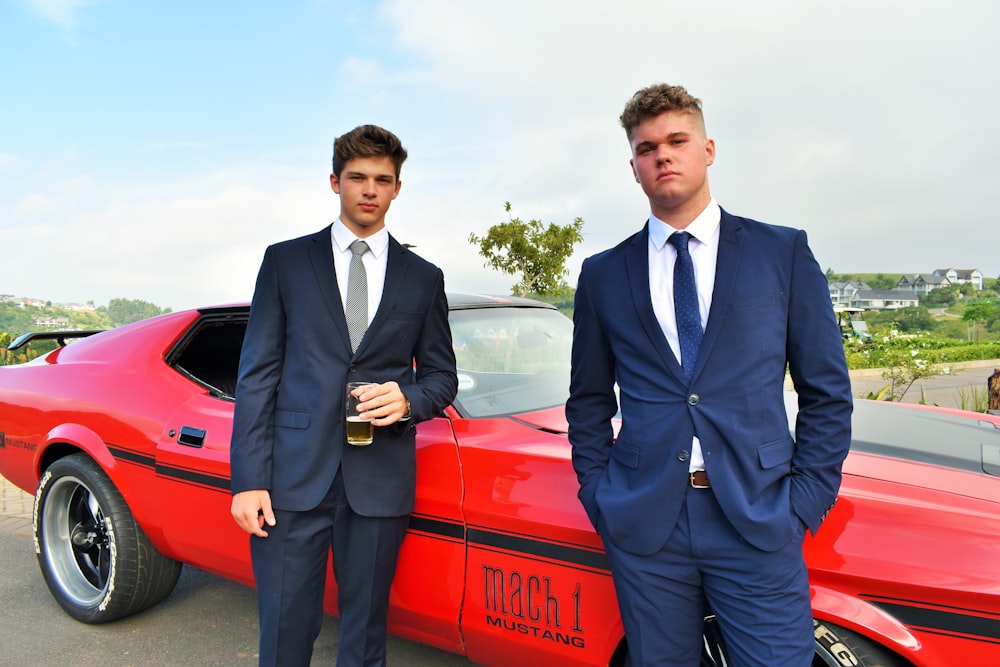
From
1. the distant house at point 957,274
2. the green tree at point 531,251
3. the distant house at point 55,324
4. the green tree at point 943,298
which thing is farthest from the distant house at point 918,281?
the distant house at point 55,324

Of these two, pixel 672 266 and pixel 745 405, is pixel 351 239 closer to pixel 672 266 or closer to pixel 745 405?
pixel 672 266

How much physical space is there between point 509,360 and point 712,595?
1.48 meters

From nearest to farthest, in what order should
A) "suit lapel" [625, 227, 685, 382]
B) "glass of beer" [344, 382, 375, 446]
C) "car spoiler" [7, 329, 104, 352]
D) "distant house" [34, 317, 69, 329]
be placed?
"suit lapel" [625, 227, 685, 382] < "glass of beer" [344, 382, 375, 446] < "car spoiler" [7, 329, 104, 352] < "distant house" [34, 317, 69, 329]

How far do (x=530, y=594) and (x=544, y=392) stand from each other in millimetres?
904

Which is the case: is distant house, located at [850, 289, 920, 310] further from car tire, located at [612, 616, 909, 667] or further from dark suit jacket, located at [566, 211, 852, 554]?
dark suit jacket, located at [566, 211, 852, 554]

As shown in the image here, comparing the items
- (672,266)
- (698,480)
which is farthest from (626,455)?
(672,266)

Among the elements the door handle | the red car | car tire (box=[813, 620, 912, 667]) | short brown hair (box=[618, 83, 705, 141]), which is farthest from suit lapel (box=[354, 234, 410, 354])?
car tire (box=[813, 620, 912, 667])

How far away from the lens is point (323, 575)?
2.30 m

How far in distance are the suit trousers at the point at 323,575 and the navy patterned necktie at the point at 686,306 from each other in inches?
43.8

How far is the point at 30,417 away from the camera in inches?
146

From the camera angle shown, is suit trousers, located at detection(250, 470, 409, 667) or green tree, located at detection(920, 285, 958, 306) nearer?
suit trousers, located at detection(250, 470, 409, 667)

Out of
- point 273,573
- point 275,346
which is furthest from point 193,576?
point 275,346

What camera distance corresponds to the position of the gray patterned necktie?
226 centimetres

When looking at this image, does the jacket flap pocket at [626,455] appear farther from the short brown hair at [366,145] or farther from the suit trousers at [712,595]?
→ the short brown hair at [366,145]
